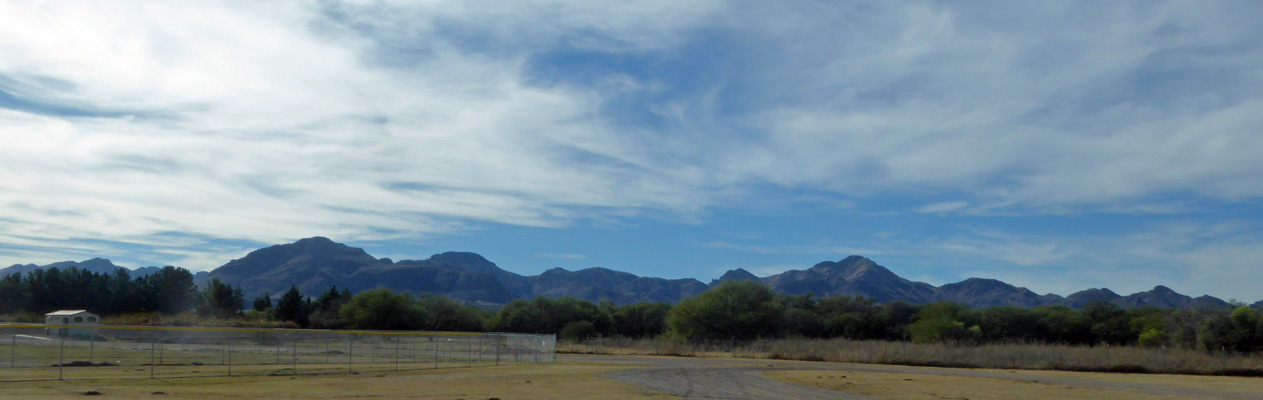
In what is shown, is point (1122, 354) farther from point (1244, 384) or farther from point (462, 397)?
point (462, 397)

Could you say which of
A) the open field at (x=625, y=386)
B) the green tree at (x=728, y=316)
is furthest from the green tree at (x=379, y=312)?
the open field at (x=625, y=386)

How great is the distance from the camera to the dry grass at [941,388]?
2727 cm

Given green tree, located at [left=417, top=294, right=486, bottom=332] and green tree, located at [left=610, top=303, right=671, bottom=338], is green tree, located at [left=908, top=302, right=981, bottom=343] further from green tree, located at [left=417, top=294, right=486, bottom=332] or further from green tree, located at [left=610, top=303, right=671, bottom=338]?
green tree, located at [left=417, top=294, right=486, bottom=332]

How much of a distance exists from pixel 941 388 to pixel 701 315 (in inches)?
1735

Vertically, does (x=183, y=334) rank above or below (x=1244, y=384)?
above

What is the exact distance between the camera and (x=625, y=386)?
29109 mm

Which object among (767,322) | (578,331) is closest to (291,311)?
(578,331)

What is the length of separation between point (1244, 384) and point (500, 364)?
121 ft

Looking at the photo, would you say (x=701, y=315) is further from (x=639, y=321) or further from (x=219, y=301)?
(x=219, y=301)

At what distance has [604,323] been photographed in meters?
95.7

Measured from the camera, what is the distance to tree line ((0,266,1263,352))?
71.6m

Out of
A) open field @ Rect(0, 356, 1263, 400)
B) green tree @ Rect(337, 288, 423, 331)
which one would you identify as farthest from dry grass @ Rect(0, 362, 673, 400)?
green tree @ Rect(337, 288, 423, 331)

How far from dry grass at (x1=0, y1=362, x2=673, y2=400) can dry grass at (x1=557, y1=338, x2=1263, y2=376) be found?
26440 millimetres

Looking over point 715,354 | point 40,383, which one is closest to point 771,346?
point 715,354
